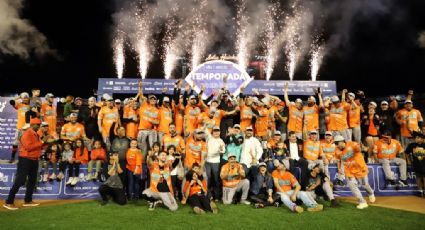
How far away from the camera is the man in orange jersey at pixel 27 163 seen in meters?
8.48

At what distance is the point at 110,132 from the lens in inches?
430

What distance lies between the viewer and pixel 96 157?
10.1 meters

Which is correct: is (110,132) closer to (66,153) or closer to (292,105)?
(66,153)

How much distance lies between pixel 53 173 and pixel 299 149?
8.55 metres

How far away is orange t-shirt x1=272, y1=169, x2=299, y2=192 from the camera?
9000mm

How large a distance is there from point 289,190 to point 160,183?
149 inches

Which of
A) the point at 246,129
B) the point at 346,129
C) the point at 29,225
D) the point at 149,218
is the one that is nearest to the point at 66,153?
the point at 29,225

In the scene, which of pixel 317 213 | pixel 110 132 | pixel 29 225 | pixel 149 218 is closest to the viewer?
pixel 29 225

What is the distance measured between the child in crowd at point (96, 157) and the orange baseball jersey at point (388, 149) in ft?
32.6

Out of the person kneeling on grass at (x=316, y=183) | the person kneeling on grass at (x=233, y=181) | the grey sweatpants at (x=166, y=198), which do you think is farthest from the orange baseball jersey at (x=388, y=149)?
the grey sweatpants at (x=166, y=198)

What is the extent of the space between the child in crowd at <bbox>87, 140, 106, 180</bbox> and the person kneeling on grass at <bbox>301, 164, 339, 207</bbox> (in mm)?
6601

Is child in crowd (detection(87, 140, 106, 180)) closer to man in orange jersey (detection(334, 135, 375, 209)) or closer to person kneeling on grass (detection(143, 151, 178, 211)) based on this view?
person kneeling on grass (detection(143, 151, 178, 211))

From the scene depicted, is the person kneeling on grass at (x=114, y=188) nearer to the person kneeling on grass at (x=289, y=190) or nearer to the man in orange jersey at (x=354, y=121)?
the person kneeling on grass at (x=289, y=190)

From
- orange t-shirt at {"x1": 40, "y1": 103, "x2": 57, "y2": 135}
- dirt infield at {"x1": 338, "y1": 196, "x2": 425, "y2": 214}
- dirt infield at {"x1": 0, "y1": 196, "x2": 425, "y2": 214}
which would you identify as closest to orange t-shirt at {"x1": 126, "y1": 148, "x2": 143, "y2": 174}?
dirt infield at {"x1": 0, "y1": 196, "x2": 425, "y2": 214}
